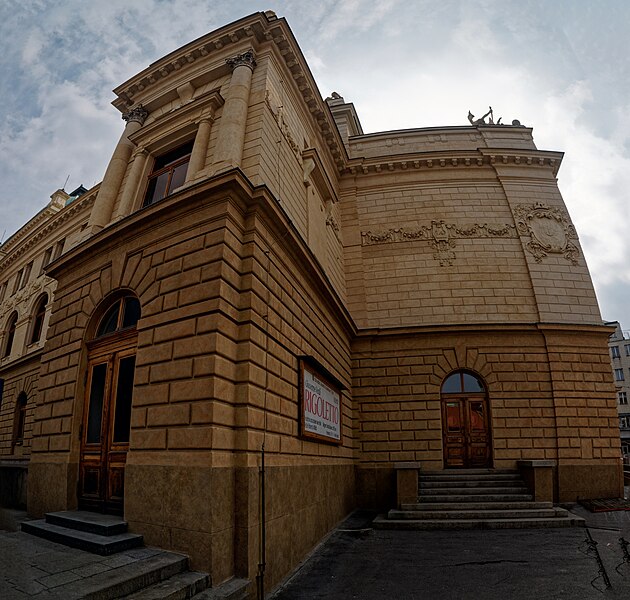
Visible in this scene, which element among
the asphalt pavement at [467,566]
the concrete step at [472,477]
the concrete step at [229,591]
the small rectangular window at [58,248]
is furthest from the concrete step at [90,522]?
the small rectangular window at [58,248]

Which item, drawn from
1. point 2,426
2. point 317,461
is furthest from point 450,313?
point 2,426

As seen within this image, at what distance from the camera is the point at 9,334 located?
22.0 m

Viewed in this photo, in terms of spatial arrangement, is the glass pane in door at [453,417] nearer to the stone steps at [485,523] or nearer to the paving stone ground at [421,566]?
the stone steps at [485,523]

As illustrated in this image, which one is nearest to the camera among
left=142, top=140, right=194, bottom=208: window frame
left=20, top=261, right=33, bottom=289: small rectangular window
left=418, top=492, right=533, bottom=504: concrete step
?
left=142, top=140, right=194, bottom=208: window frame

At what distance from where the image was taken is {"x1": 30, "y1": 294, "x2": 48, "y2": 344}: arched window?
1967 centimetres

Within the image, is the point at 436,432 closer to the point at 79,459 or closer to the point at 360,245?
the point at 360,245

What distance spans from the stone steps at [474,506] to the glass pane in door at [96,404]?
685 cm

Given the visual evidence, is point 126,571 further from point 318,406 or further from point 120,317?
point 318,406

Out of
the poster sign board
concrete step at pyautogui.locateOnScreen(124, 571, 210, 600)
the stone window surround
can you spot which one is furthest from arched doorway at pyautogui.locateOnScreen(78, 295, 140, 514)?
the stone window surround

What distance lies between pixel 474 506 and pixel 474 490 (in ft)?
2.90

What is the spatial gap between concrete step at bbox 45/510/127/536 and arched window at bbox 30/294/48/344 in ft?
49.4

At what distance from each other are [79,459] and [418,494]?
28.4 ft

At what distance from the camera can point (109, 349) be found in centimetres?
817

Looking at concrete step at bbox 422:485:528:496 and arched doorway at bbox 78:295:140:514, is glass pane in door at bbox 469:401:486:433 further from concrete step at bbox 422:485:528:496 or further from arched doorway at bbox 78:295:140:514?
arched doorway at bbox 78:295:140:514
